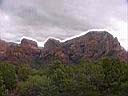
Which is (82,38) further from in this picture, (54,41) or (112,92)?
(112,92)

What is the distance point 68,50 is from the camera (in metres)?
166

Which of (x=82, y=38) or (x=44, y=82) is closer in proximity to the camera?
(x=44, y=82)

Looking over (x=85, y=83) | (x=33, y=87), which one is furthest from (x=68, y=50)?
(x=85, y=83)

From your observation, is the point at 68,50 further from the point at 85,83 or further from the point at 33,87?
the point at 85,83

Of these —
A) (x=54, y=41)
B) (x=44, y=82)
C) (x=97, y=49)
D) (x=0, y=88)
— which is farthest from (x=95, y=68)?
(x=54, y=41)

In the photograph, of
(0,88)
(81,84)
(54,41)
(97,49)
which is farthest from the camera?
(54,41)

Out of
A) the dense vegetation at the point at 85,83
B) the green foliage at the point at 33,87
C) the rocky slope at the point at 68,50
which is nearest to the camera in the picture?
the dense vegetation at the point at 85,83

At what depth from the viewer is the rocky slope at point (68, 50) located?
145m

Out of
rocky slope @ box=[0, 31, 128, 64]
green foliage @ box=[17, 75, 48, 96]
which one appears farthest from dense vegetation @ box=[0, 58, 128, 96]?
rocky slope @ box=[0, 31, 128, 64]

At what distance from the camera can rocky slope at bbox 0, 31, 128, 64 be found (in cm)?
14505

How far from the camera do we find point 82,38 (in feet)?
574

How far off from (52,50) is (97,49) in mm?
20575

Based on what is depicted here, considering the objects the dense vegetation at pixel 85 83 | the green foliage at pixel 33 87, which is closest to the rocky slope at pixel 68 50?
the green foliage at pixel 33 87

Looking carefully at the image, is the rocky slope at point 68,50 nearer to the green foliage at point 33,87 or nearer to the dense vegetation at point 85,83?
the green foliage at point 33,87
